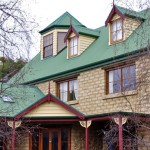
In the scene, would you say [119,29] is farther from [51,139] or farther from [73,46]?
[51,139]

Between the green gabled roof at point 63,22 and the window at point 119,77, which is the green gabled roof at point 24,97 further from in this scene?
the green gabled roof at point 63,22

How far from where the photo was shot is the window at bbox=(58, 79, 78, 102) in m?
22.2

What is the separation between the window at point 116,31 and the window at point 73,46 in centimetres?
340

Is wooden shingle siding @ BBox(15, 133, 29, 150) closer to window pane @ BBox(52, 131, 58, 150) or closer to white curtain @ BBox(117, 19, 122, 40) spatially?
window pane @ BBox(52, 131, 58, 150)

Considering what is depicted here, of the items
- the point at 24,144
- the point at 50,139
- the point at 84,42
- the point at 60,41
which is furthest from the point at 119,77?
the point at 60,41

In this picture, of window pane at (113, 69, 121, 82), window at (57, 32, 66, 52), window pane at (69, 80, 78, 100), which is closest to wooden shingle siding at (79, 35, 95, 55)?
window pane at (69, 80, 78, 100)

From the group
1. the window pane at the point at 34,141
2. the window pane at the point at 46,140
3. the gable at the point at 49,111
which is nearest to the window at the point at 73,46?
the gable at the point at 49,111

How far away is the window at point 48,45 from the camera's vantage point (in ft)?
89.4

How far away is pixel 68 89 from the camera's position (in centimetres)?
2277

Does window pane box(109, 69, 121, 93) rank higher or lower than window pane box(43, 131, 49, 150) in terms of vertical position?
higher

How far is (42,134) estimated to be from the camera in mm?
21266

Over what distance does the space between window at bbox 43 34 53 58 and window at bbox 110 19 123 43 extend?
7.36 m

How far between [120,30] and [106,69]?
2.21m

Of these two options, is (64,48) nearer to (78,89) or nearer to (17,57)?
(78,89)
